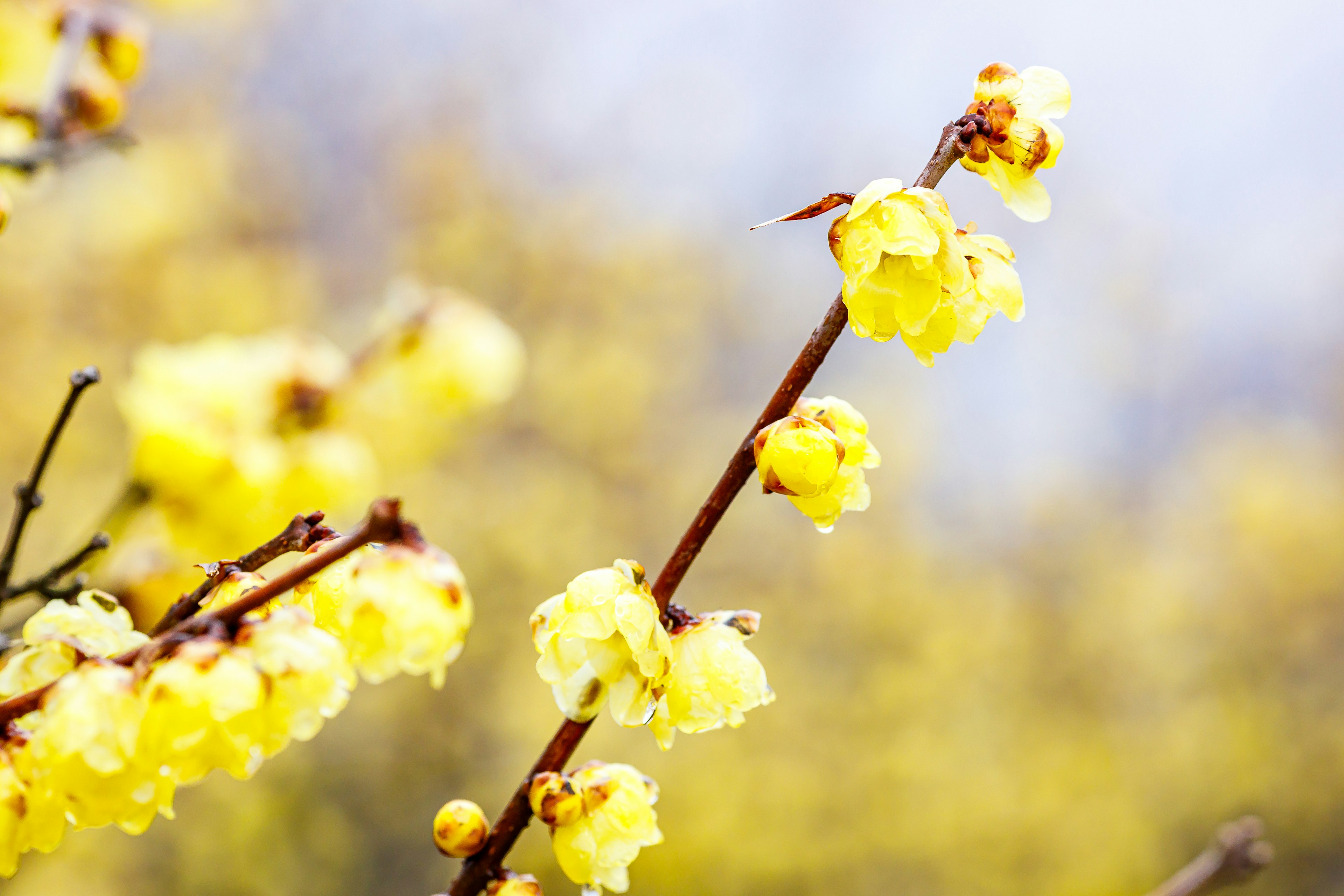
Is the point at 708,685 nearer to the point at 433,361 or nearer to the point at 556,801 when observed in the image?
the point at 556,801

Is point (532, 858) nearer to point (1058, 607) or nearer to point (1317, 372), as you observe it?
point (1058, 607)

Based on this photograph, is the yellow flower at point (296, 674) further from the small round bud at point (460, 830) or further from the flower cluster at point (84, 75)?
the flower cluster at point (84, 75)

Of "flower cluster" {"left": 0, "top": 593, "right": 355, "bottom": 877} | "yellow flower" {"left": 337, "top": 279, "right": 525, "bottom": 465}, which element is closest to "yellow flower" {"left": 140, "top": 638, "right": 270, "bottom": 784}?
"flower cluster" {"left": 0, "top": 593, "right": 355, "bottom": 877}

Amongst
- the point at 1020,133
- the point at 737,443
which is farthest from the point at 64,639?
the point at 737,443

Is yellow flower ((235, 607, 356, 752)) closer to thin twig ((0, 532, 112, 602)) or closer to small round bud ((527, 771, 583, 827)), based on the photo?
small round bud ((527, 771, 583, 827))

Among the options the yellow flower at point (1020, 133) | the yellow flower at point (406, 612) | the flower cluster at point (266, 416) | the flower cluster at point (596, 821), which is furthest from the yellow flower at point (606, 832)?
the flower cluster at point (266, 416)

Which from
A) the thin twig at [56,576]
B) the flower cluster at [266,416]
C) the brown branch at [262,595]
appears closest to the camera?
the brown branch at [262,595]
